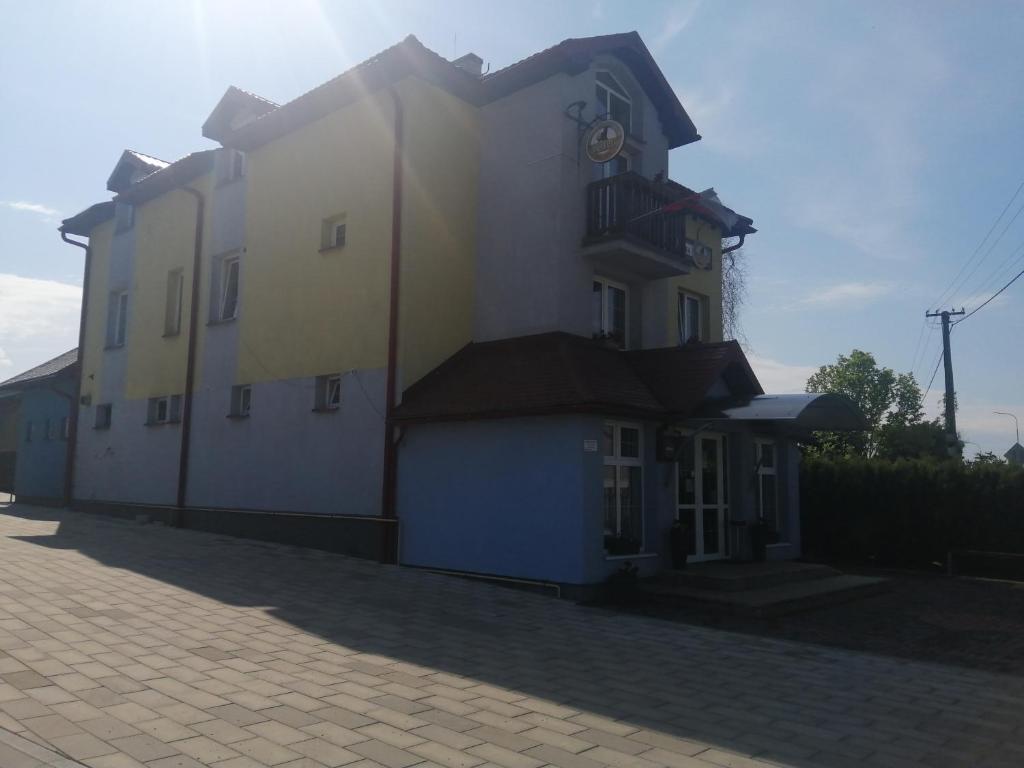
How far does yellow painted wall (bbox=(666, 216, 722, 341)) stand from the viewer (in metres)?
17.3

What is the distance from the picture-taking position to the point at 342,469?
47.0ft

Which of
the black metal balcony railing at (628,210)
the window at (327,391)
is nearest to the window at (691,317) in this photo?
the black metal balcony railing at (628,210)

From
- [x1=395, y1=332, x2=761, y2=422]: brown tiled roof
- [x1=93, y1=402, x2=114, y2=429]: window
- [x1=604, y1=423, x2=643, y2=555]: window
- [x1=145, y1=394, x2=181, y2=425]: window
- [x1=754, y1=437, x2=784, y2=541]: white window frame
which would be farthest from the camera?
[x1=93, y1=402, x2=114, y2=429]: window

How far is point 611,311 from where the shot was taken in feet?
50.0

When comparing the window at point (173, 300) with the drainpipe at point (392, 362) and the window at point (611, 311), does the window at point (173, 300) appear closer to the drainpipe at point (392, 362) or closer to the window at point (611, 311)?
the drainpipe at point (392, 362)

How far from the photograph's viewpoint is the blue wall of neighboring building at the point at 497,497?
1127 cm

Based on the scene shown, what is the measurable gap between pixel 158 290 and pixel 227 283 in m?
2.79

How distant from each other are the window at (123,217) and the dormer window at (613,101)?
13.3 metres

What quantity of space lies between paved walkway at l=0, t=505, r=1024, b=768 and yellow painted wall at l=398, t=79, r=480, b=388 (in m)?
4.83

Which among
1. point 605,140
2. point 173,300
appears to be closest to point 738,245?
point 605,140

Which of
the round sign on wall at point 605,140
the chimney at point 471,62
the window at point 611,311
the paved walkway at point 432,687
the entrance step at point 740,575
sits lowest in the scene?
the paved walkway at point 432,687

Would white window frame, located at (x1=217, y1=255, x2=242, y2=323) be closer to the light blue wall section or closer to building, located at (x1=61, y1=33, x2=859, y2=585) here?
building, located at (x1=61, y1=33, x2=859, y2=585)

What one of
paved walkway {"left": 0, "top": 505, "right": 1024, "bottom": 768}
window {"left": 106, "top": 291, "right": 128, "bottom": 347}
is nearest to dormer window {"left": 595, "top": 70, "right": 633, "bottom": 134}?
paved walkway {"left": 0, "top": 505, "right": 1024, "bottom": 768}

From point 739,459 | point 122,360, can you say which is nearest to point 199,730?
point 739,459
